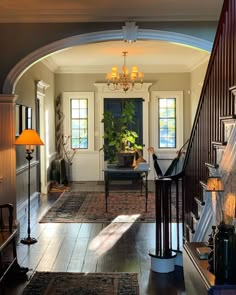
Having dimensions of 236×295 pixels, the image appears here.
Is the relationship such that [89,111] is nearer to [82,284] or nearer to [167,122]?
[167,122]

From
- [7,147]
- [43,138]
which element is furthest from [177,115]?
[7,147]

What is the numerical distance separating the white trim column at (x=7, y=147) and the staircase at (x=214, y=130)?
8.05 ft

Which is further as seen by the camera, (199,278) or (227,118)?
(227,118)

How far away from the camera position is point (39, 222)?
6.36 metres

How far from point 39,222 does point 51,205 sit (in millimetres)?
1354

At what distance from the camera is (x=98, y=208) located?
24.3 feet

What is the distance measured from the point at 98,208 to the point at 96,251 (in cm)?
253

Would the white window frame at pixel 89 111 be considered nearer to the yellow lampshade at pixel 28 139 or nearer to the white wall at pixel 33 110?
the white wall at pixel 33 110

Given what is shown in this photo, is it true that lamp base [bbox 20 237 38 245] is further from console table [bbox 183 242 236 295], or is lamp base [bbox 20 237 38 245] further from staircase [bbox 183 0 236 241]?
console table [bbox 183 242 236 295]

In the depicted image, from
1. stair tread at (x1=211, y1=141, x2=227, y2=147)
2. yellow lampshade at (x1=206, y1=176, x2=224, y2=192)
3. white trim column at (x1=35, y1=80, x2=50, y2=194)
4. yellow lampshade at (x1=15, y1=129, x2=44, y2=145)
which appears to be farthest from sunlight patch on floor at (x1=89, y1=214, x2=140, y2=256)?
white trim column at (x1=35, y1=80, x2=50, y2=194)

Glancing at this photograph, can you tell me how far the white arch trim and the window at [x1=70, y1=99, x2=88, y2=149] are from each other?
17.7 ft

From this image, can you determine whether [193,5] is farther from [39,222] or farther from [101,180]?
[101,180]

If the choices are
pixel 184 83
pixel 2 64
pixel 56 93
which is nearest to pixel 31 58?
pixel 2 64

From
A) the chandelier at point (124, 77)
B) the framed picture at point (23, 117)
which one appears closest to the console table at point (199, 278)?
the framed picture at point (23, 117)
